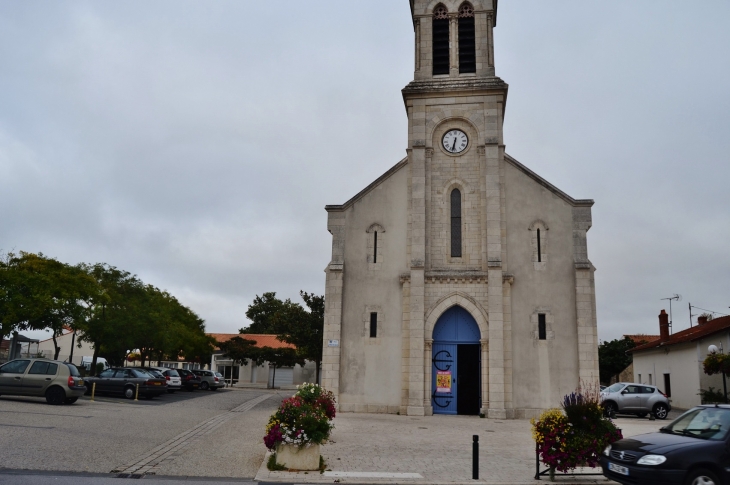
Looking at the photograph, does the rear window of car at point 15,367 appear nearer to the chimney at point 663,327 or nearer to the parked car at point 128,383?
the parked car at point 128,383

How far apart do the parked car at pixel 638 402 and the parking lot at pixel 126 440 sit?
14.7m

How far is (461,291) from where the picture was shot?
22.5 meters

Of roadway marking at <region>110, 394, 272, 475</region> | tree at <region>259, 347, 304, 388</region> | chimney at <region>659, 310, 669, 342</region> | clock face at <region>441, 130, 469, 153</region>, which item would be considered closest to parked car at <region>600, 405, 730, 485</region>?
roadway marking at <region>110, 394, 272, 475</region>

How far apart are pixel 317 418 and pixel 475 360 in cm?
1394

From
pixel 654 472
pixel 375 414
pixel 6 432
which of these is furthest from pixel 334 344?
pixel 654 472

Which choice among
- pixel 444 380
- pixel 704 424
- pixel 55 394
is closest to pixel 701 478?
pixel 704 424

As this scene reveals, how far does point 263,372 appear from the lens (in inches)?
2218

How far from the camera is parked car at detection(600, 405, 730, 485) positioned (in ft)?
27.2

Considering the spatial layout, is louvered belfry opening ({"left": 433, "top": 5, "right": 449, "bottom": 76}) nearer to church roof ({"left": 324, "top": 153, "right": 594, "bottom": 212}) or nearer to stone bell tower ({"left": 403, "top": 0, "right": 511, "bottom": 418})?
stone bell tower ({"left": 403, "top": 0, "right": 511, "bottom": 418})

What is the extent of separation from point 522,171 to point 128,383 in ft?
62.1

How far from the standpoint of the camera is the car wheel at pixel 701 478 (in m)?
8.30

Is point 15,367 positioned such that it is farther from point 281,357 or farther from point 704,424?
point 281,357

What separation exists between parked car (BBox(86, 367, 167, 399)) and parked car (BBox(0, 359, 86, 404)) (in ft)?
18.3

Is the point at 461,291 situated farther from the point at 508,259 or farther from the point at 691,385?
the point at 691,385
